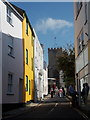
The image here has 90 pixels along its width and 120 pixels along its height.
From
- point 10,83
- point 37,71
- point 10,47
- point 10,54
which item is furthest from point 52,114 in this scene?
point 37,71

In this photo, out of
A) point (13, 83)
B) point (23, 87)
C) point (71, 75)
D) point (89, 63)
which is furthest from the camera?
point (71, 75)

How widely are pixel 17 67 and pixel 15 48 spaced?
148 cm

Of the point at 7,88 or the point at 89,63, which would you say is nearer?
the point at 89,63

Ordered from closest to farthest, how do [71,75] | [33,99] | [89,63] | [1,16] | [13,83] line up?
1. [89,63]
2. [1,16]
3. [13,83]
4. [33,99]
5. [71,75]

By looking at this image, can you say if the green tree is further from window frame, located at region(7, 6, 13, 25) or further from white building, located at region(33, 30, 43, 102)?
window frame, located at region(7, 6, 13, 25)

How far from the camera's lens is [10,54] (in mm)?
20891

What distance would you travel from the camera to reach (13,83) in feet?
69.8

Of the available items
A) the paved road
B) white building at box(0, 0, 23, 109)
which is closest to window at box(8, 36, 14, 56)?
white building at box(0, 0, 23, 109)

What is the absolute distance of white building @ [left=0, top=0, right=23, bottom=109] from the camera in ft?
62.4

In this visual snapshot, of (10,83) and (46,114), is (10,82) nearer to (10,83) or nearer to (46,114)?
(10,83)

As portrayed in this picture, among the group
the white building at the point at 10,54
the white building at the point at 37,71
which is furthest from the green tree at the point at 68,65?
the white building at the point at 10,54

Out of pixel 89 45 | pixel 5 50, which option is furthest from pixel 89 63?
pixel 5 50

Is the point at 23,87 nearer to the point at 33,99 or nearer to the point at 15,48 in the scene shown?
the point at 15,48

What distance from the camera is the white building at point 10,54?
62.4ft
